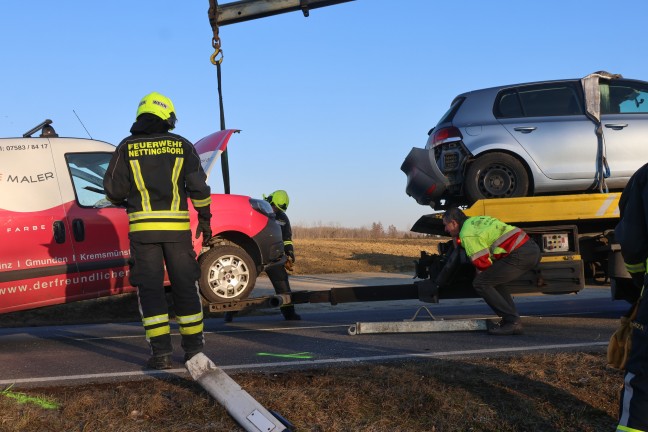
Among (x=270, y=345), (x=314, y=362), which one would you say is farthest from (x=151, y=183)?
(x=270, y=345)

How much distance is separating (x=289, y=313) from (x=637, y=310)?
639 centimetres

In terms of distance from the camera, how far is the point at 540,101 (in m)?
8.38

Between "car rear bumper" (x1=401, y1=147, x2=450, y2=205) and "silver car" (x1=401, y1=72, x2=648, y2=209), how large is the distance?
0.04 ft

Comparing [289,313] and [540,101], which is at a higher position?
[540,101]

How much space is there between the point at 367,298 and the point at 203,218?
2.73m

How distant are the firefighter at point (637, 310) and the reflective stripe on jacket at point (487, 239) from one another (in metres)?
3.73

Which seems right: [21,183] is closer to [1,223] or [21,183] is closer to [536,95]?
[1,223]

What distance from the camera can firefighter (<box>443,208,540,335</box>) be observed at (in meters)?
7.28

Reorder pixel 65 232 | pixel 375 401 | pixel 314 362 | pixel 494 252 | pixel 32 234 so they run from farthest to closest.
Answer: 1. pixel 494 252
2. pixel 65 232
3. pixel 32 234
4. pixel 314 362
5. pixel 375 401

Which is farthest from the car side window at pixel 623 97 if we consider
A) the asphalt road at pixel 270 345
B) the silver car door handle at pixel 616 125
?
the asphalt road at pixel 270 345

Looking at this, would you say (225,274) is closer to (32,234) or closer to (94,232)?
(94,232)

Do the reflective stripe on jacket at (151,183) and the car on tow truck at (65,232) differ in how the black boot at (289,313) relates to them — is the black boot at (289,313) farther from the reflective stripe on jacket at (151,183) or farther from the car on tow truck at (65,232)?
the reflective stripe on jacket at (151,183)

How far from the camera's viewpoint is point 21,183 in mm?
7168

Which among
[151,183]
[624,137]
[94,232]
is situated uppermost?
[624,137]
